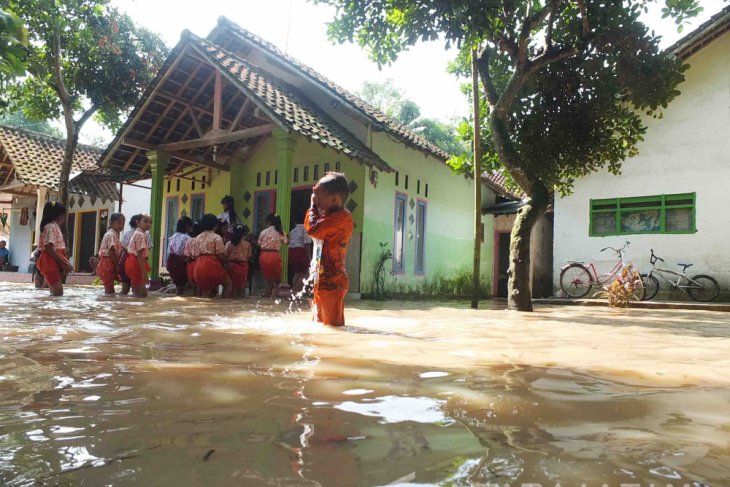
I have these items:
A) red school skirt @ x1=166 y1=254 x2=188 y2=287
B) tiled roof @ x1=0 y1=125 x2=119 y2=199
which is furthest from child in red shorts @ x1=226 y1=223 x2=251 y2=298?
tiled roof @ x1=0 y1=125 x2=119 y2=199

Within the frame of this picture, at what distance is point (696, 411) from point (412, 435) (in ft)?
3.40

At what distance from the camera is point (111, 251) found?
868 centimetres

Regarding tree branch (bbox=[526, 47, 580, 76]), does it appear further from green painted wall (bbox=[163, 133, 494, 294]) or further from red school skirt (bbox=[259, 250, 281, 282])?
red school skirt (bbox=[259, 250, 281, 282])

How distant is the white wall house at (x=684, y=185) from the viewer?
1114 cm

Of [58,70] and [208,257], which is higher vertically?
→ [58,70]

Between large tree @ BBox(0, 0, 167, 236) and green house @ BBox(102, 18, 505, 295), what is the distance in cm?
253

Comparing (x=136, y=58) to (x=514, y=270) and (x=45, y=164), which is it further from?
(x=514, y=270)

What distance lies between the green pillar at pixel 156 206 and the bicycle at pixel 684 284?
415 inches

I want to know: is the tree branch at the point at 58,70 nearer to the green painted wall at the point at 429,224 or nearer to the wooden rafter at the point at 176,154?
the wooden rafter at the point at 176,154

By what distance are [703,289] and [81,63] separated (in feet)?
51.8

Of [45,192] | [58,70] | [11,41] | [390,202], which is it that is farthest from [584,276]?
[45,192]

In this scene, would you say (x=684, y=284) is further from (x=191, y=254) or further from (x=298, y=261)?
(x=191, y=254)

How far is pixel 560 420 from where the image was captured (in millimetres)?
1634

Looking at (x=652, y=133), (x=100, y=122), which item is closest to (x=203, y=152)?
(x=100, y=122)
